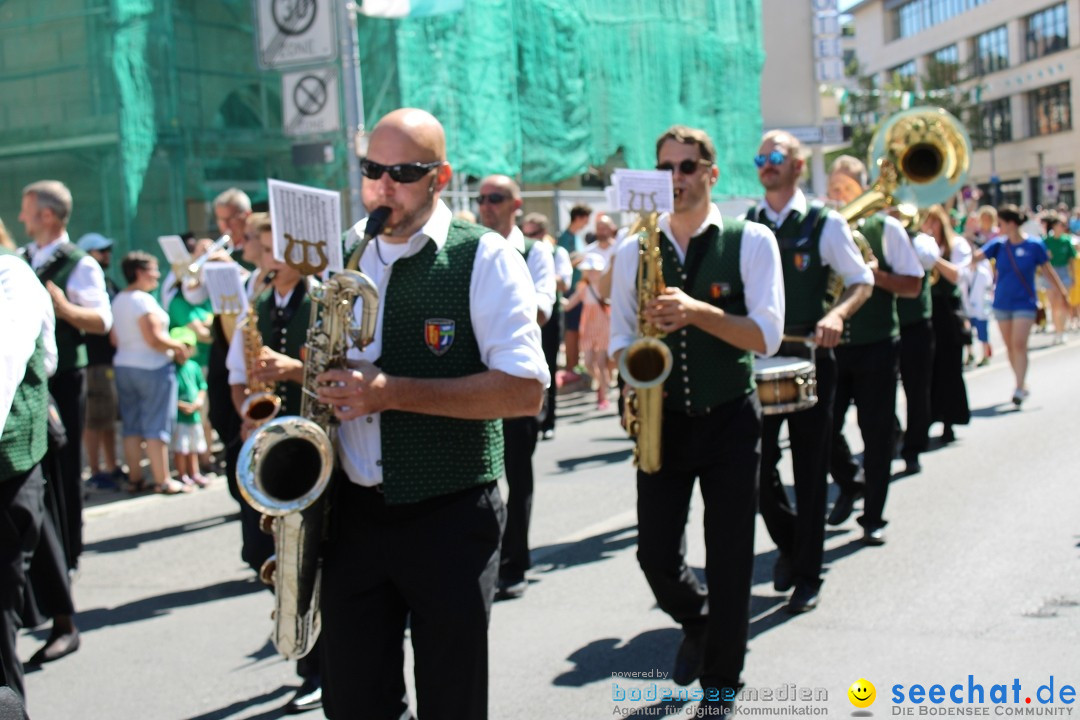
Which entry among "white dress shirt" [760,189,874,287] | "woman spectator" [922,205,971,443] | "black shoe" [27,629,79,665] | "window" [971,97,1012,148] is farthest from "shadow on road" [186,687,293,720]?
"window" [971,97,1012,148]

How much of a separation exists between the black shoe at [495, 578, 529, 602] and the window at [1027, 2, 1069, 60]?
58109 mm

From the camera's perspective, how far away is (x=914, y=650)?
189 inches

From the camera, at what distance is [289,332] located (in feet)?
14.4

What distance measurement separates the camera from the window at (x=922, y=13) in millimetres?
66125

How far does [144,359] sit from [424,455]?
6769mm

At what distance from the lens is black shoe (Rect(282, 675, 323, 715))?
4648mm

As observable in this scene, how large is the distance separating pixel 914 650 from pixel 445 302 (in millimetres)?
2719

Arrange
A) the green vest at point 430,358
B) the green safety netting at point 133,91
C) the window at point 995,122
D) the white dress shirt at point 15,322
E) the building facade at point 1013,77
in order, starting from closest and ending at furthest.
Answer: the white dress shirt at point 15,322 → the green vest at point 430,358 → the green safety netting at point 133,91 → the building facade at point 1013,77 → the window at point 995,122

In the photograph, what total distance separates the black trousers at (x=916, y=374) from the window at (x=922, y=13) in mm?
61313

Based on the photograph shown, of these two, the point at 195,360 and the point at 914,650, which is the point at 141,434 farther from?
the point at 914,650

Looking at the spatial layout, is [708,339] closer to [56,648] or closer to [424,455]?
[424,455]

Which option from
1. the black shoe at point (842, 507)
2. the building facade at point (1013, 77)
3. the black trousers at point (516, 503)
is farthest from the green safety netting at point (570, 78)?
the building facade at point (1013, 77)

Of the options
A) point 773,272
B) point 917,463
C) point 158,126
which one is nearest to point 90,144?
point 158,126

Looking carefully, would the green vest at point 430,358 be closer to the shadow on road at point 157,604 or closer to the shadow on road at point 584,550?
the shadow on road at point 584,550
